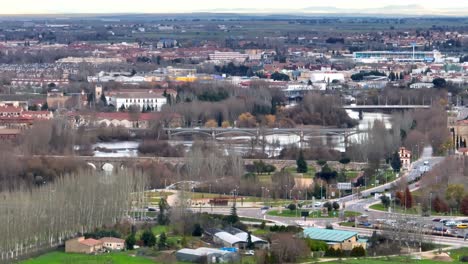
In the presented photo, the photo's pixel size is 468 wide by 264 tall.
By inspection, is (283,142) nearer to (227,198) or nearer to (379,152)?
(379,152)

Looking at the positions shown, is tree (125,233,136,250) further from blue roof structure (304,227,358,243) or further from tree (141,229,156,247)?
blue roof structure (304,227,358,243)

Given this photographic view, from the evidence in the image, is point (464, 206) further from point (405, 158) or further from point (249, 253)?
point (405, 158)

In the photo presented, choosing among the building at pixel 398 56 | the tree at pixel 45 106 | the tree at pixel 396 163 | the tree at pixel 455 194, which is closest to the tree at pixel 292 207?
the tree at pixel 455 194

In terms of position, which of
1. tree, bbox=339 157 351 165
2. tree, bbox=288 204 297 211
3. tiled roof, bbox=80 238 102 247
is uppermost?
tiled roof, bbox=80 238 102 247

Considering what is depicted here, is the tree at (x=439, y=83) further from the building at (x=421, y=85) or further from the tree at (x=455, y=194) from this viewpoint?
the tree at (x=455, y=194)

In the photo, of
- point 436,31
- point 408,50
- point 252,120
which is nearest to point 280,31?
point 436,31

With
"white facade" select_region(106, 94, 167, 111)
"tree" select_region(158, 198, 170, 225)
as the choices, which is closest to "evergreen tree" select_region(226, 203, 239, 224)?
"tree" select_region(158, 198, 170, 225)
